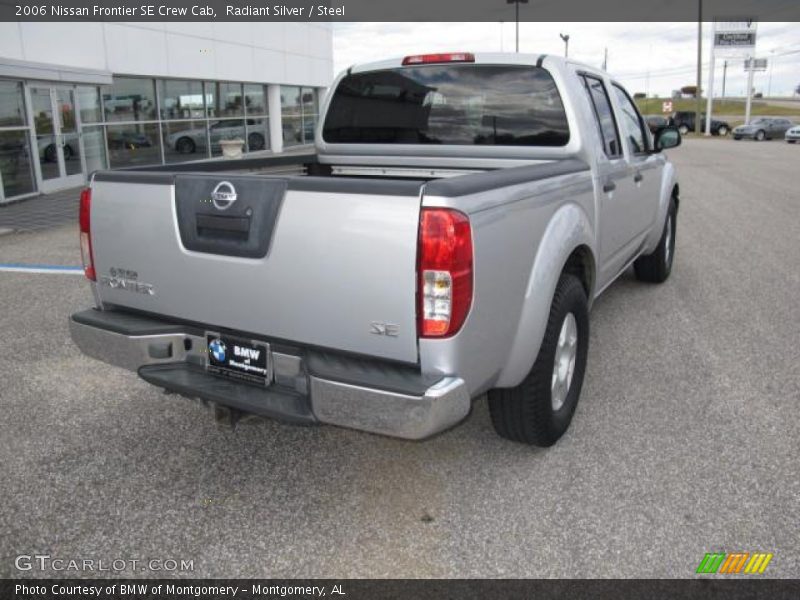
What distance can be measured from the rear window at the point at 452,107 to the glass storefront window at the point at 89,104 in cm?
1353

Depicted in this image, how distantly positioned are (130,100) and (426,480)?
685 inches

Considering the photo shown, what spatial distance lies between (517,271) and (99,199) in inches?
76.9

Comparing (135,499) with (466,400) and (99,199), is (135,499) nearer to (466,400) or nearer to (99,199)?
(99,199)

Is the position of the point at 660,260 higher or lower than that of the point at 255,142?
lower

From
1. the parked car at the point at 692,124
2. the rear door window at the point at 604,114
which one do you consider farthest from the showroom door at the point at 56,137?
the parked car at the point at 692,124

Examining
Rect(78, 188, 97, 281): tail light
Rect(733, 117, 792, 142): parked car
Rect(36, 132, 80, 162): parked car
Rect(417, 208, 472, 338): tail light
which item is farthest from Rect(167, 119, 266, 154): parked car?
Rect(733, 117, 792, 142): parked car

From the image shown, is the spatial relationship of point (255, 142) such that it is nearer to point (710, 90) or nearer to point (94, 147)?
point (94, 147)

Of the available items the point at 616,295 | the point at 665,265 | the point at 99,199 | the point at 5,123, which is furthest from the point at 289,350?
the point at 5,123

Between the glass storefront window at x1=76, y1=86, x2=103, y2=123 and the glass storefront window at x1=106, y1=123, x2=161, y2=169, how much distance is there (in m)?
0.49

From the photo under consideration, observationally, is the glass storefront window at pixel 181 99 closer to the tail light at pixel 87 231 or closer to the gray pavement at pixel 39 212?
the gray pavement at pixel 39 212

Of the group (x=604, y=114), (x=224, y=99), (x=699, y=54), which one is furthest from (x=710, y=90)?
(x=604, y=114)

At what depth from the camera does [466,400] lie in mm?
2609

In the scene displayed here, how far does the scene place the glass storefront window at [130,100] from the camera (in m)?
17.2

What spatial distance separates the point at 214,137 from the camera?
22219 mm
